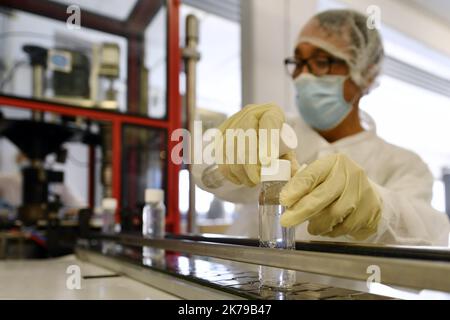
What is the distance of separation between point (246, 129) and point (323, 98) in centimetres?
64

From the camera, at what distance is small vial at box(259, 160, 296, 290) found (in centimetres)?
54

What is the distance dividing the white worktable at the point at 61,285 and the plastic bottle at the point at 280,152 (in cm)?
25

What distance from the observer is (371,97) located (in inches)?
54.8

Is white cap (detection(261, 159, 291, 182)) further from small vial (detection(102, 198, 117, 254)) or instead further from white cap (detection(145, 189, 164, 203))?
small vial (detection(102, 198, 117, 254))

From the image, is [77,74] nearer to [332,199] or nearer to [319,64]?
[319,64]

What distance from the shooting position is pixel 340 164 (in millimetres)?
625

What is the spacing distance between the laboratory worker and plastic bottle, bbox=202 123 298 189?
0.06 ft

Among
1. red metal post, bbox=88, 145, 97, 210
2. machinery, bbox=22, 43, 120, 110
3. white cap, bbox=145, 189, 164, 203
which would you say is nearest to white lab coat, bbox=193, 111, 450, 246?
white cap, bbox=145, 189, 164, 203

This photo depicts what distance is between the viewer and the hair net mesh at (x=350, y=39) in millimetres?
1231

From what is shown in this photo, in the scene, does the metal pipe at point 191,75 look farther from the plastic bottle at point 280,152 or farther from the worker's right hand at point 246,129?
the worker's right hand at point 246,129

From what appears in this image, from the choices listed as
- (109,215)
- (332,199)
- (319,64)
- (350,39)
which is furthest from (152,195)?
(350,39)

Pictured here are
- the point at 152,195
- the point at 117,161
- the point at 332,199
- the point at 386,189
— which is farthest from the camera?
the point at 117,161

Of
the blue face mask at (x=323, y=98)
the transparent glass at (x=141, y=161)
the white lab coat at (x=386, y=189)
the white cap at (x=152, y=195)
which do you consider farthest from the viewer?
the transparent glass at (x=141, y=161)

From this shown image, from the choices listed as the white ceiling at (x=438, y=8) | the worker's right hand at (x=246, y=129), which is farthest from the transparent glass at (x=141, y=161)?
the white ceiling at (x=438, y=8)
